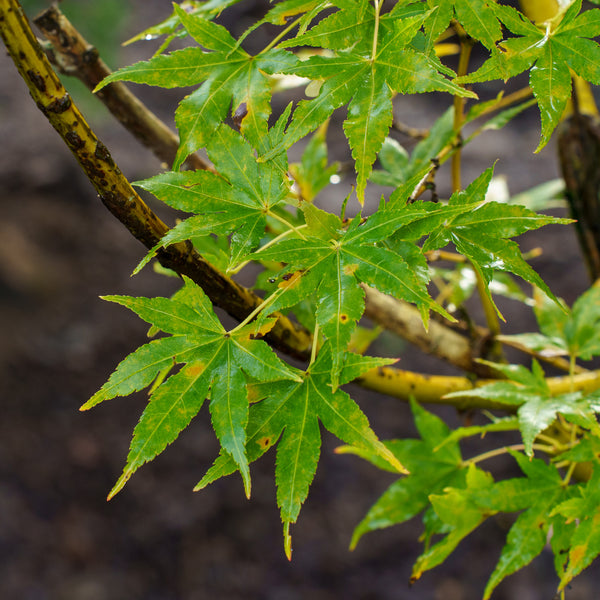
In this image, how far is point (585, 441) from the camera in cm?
41

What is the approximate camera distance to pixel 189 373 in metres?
0.33

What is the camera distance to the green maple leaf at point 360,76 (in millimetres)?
300

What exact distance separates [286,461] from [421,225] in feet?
0.54

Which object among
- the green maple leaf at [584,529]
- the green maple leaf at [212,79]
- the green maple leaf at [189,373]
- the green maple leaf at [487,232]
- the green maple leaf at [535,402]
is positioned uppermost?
the green maple leaf at [212,79]

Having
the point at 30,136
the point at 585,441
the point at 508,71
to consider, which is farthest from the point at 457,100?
the point at 30,136

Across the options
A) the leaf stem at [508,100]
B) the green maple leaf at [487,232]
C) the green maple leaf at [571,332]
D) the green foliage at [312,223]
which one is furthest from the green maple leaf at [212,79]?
the green maple leaf at [571,332]

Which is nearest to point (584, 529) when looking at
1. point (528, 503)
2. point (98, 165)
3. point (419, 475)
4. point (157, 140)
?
point (528, 503)

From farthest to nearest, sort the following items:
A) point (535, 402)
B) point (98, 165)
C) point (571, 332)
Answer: point (571, 332) → point (535, 402) → point (98, 165)

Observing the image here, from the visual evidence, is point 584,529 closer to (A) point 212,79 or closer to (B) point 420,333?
(B) point 420,333

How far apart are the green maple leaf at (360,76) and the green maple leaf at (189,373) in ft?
0.36

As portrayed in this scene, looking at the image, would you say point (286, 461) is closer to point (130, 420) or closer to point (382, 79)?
point (382, 79)

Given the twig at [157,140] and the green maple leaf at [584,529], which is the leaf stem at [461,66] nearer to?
the twig at [157,140]

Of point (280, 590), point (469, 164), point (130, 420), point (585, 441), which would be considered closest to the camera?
point (585, 441)

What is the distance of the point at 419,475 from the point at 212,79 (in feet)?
1.31
